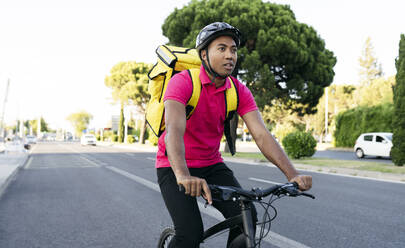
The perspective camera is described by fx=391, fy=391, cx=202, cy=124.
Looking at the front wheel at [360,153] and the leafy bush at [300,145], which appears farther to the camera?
the front wheel at [360,153]

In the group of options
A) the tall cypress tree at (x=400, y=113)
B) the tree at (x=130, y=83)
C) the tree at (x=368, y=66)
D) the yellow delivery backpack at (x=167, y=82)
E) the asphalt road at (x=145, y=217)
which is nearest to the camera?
the yellow delivery backpack at (x=167, y=82)

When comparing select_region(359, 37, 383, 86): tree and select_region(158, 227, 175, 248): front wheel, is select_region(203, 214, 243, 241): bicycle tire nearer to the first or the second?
select_region(158, 227, 175, 248): front wheel

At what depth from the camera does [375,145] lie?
22.6 meters

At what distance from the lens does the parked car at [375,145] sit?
22.0 m

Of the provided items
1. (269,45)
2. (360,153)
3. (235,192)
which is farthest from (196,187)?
(360,153)

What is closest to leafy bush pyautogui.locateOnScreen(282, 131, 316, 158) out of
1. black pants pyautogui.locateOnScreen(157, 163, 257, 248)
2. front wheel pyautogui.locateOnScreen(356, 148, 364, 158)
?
front wheel pyautogui.locateOnScreen(356, 148, 364, 158)

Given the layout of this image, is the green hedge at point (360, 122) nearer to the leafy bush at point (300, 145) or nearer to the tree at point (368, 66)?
the leafy bush at point (300, 145)

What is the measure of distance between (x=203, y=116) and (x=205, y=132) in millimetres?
129

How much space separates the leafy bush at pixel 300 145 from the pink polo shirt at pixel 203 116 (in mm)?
16383

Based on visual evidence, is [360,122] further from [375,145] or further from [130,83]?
[130,83]

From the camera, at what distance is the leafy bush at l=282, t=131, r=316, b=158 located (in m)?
18.4

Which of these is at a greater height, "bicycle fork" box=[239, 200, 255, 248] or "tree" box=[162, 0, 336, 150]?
"tree" box=[162, 0, 336, 150]

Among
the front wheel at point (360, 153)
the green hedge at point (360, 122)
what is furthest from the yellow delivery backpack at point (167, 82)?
the green hedge at point (360, 122)

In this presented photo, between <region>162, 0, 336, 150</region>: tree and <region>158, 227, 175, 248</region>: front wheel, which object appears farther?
<region>162, 0, 336, 150</region>: tree
